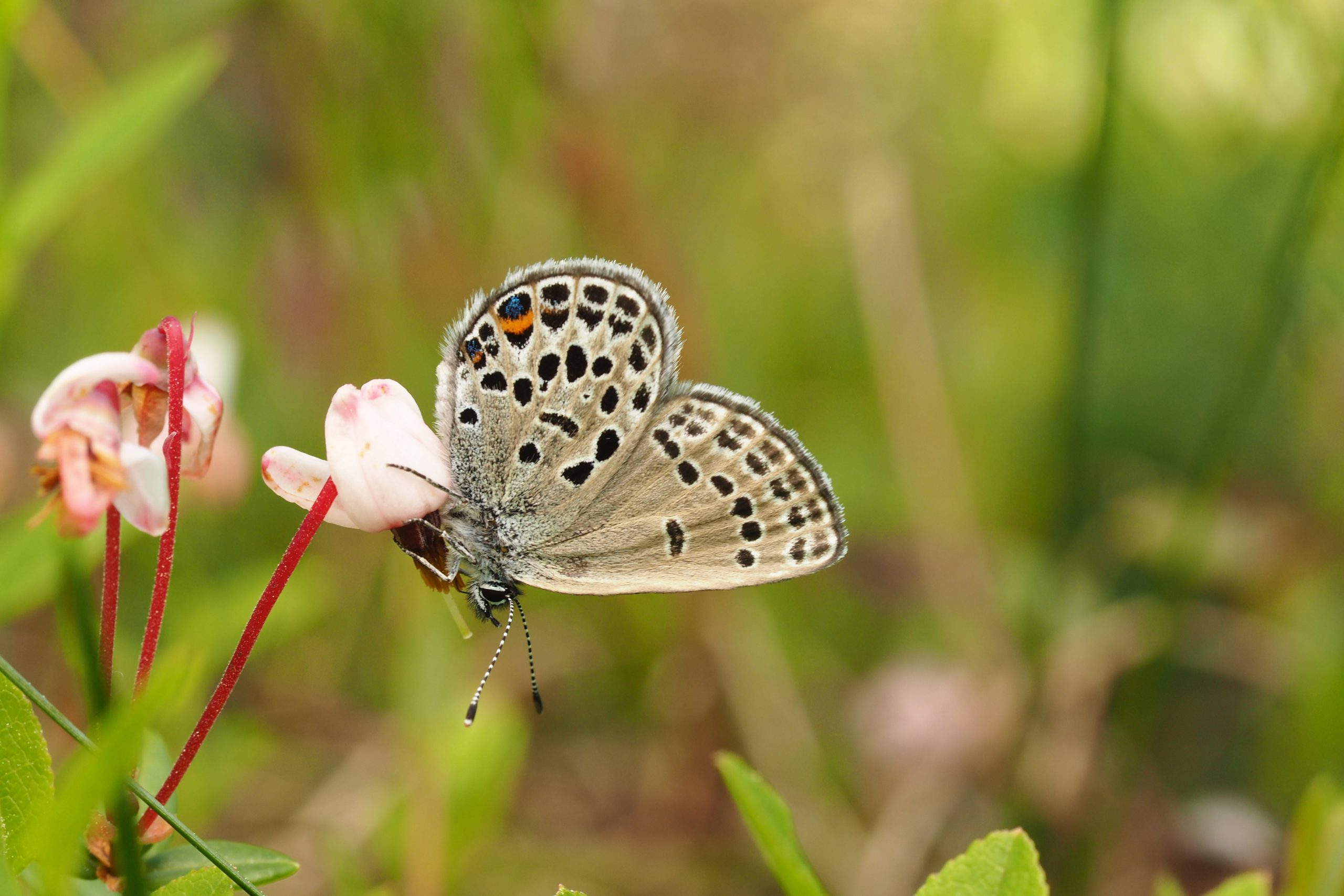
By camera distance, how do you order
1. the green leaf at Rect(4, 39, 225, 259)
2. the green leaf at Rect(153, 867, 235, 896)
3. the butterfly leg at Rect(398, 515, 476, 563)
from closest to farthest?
the green leaf at Rect(153, 867, 235, 896) → the butterfly leg at Rect(398, 515, 476, 563) → the green leaf at Rect(4, 39, 225, 259)

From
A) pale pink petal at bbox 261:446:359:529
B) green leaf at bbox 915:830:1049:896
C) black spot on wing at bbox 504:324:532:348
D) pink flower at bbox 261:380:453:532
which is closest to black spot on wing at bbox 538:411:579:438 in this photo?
black spot on wing at bbox 504:324:532:348

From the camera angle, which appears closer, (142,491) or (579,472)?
(142,491)

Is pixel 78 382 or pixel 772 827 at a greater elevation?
→ pixel 78 382

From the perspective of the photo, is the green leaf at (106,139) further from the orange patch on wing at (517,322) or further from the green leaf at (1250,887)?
the green leaf at (1250,887)

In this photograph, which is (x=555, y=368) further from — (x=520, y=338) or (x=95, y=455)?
(x=95, y=455)

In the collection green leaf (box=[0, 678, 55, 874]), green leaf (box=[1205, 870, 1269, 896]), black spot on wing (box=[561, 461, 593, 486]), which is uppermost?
black spot on wing (box=[561, 461, 593, 486])

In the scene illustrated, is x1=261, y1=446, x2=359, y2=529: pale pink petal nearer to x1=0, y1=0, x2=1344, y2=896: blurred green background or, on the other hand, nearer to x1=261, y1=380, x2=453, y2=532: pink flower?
x1=261, y1=380, x2=453, y2=532: pink flower

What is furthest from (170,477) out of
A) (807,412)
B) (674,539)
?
(807,412)
